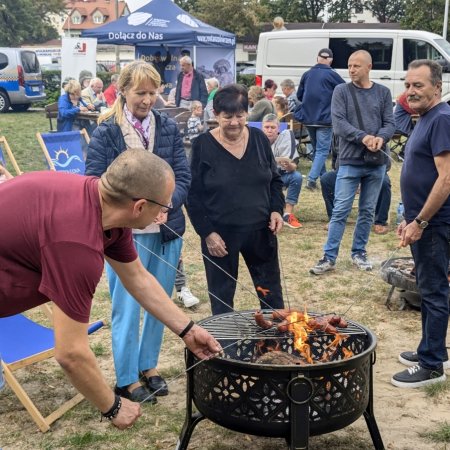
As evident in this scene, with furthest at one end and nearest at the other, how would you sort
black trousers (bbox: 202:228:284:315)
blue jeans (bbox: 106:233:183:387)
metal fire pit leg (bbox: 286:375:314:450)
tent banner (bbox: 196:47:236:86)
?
tent banner (bbox: 196:47:236:86) → black trousers (bbox: 202:228:284:315) → blue jeans (bbox: 106:233:183:387) → metal fire pit leg (bbox: 286:375:314:450)

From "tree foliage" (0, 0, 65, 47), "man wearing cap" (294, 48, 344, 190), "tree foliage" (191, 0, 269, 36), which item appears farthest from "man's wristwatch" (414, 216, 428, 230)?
"tree foliage" (0, 0, 65, 47)

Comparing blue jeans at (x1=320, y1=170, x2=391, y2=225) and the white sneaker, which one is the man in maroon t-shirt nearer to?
the white sneaker

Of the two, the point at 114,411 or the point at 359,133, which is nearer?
the point at 114,411

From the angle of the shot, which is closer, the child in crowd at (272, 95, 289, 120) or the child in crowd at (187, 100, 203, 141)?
the child in crowd at (272, 95, 289, 120)

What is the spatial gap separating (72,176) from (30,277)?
15.4 inches

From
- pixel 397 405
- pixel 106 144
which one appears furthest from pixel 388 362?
pixel 106 144

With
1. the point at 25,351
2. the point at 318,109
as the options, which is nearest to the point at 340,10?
the point at 318,109

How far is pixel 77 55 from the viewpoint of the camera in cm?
1770

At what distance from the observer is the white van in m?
14.5

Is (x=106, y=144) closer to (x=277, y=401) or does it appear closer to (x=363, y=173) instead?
(x=277, y=401)

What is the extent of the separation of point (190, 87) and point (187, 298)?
8.29 metres

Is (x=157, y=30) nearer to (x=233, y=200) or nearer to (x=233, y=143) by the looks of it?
(x=233, y=143)

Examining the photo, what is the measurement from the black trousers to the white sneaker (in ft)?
4.22

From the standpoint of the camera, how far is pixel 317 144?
32.8 ft
